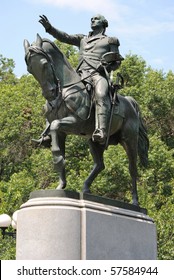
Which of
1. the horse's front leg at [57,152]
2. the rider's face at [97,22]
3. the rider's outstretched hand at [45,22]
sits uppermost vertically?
the rider's face at [97,22]

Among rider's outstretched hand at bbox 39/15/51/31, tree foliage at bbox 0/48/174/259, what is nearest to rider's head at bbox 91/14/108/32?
rider's outstretched hand at bbox 39/15/51/31

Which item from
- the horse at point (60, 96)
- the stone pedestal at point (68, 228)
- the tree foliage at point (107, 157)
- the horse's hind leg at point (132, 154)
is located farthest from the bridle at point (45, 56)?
the tree foliage at point (107, 157)

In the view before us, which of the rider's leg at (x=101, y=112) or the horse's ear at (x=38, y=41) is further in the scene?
the rider's leg at (x=101, y=112)

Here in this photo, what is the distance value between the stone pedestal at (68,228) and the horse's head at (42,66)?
1914 mm

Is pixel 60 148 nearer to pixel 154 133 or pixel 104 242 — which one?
pixel 104 242

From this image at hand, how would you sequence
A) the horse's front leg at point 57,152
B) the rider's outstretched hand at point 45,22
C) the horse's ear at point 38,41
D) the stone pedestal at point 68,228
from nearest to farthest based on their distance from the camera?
the stone pedestal at point 68,228, the horse's front leg at point 57,152, the horse's ear at point 38,41, the rider's outstretched hand at point 45,22

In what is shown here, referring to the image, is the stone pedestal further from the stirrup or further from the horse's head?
the horse's head

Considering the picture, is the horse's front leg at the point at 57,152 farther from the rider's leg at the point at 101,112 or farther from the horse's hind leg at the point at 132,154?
the horse's hind leg at the point at 132,154

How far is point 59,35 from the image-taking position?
1343cm

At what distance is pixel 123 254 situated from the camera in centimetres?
1223

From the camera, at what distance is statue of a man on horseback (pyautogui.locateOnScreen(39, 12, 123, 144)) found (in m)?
12.4

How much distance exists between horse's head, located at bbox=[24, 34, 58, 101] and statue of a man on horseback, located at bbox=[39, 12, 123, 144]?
0.85 m

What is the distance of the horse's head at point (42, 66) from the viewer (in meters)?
11.9

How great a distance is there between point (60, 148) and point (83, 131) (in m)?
0.55
